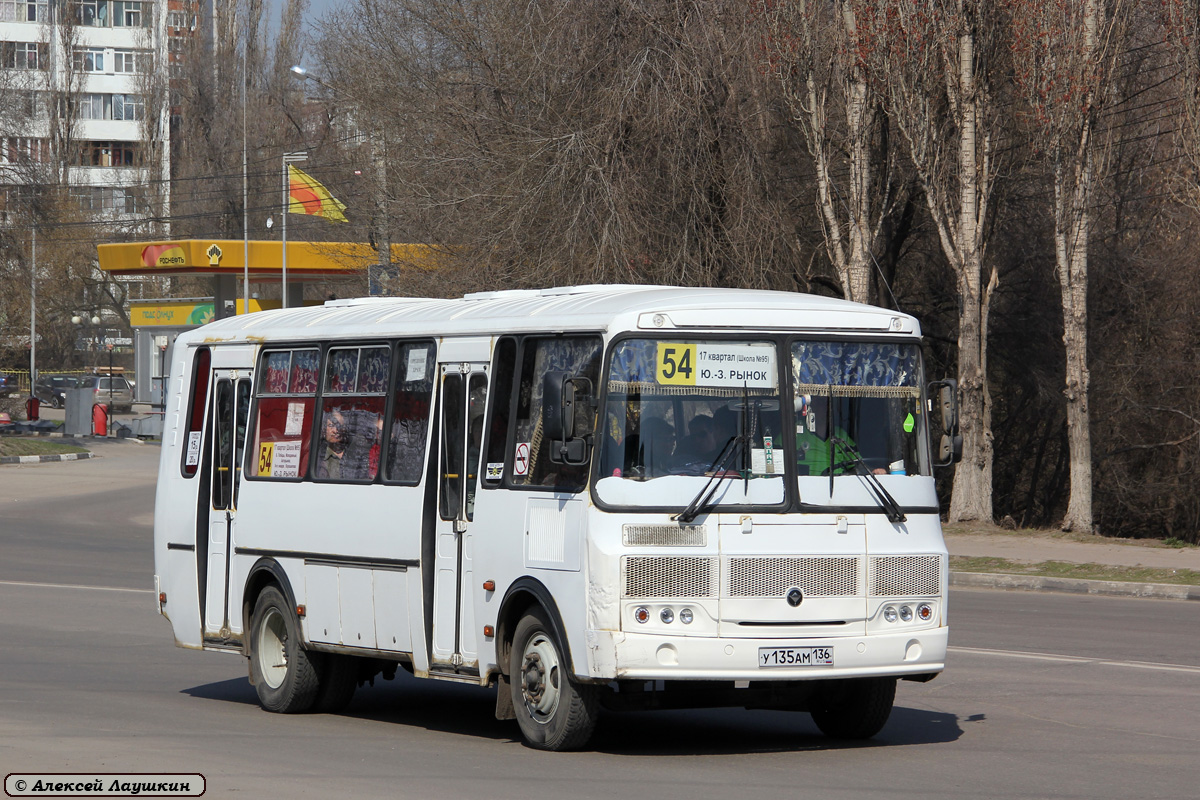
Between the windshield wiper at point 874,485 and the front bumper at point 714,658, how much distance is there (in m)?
0.67

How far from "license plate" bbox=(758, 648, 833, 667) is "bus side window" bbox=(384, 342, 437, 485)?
2598 mm

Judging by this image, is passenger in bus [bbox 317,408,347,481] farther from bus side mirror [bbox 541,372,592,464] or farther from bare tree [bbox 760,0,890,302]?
bare tree [bbox 760,0,890,302]

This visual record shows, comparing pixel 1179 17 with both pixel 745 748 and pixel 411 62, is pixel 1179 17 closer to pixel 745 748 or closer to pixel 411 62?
pixel 411 62

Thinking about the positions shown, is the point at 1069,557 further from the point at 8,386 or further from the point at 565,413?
the point at 8,386

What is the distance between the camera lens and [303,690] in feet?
35.0

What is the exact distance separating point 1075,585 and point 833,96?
11904 mm

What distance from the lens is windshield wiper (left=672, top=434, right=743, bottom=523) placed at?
840 centimetres

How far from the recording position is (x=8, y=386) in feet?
227

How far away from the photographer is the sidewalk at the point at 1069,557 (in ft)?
61.5

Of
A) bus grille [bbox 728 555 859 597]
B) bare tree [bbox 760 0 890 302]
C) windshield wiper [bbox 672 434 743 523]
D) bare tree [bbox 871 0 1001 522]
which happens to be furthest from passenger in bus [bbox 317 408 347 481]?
bare tree [bbox 760 0 890 302]

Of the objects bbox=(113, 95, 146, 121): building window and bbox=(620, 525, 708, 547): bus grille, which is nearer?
bbox=(620, 525, 708, 547): bus grille

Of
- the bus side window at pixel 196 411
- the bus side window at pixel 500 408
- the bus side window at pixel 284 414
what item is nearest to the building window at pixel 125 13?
the bus side window at pixel 196 411

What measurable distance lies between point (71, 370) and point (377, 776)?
3307 inches

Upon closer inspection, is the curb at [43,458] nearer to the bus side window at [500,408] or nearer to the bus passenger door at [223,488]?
the bus passenger door at [223,488]
